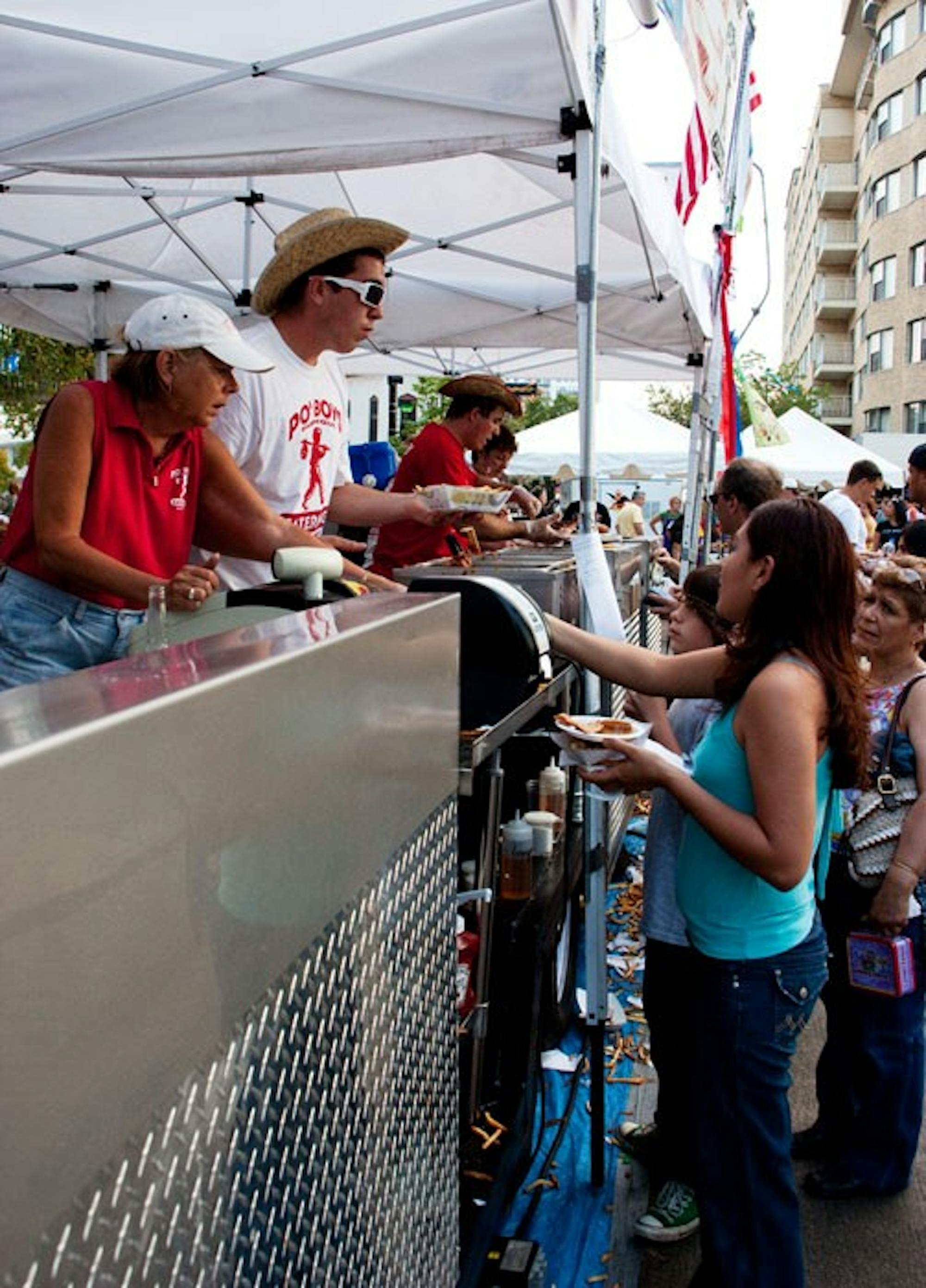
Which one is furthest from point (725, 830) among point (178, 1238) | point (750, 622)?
point (178, 1238)

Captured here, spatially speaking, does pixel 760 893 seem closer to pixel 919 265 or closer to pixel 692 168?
pixel 692 168

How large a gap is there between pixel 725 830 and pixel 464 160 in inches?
250

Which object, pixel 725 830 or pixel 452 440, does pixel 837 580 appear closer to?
pixel 725 830

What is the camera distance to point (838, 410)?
74500mm

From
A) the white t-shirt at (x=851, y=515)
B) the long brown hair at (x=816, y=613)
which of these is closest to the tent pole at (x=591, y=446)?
the long brown hair at (x=816, y=613)

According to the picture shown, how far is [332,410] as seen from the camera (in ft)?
12.9

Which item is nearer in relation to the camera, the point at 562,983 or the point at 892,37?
the point at 562,983

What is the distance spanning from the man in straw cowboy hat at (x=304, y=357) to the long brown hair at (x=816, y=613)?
1.45 m

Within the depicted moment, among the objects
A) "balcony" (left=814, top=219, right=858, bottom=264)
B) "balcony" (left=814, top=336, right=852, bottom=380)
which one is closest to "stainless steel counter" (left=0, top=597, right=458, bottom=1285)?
"balcony" (left=814, top=219, right=858, bottom=264)

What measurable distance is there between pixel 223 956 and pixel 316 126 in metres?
4.11

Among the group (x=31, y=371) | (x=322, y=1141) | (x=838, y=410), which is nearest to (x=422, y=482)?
(x=322, y=1141)

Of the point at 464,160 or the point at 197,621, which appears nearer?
the point at 197,621

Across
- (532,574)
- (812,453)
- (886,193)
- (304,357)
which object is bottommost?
(532,574)

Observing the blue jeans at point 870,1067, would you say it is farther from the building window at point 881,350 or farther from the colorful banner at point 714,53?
the building window at point 881,350
